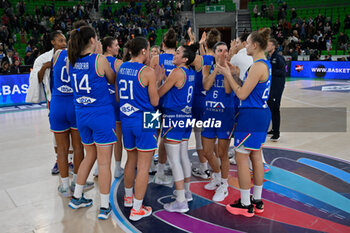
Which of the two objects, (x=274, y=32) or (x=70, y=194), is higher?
(x=274, y=32)

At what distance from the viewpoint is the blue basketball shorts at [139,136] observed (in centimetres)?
304

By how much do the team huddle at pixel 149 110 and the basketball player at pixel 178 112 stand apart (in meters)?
0.01

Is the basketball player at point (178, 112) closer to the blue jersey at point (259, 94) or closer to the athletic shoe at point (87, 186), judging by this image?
the blue jersey at point (259, 94)

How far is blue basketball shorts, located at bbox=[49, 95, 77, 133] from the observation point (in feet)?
11.4

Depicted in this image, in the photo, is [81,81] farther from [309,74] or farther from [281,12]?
[281,12]

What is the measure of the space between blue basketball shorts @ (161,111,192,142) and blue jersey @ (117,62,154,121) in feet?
0.91

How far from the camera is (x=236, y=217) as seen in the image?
317 cm

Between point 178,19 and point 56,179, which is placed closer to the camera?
point 56,179

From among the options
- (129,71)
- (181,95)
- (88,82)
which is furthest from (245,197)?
(88,82)

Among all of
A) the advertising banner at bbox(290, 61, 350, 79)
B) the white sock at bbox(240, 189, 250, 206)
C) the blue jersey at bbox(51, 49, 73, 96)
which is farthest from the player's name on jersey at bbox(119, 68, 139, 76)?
the advertising banner at bbox(290, 61, 350, 79)

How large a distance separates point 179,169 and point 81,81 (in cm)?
133

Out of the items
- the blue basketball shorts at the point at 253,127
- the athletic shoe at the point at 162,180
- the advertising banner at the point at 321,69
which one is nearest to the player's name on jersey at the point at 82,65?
the blue basketball shorts at the point at 253,127

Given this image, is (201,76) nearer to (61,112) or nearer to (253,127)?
(253,127)

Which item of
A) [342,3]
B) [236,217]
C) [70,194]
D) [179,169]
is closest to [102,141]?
[179,169]
